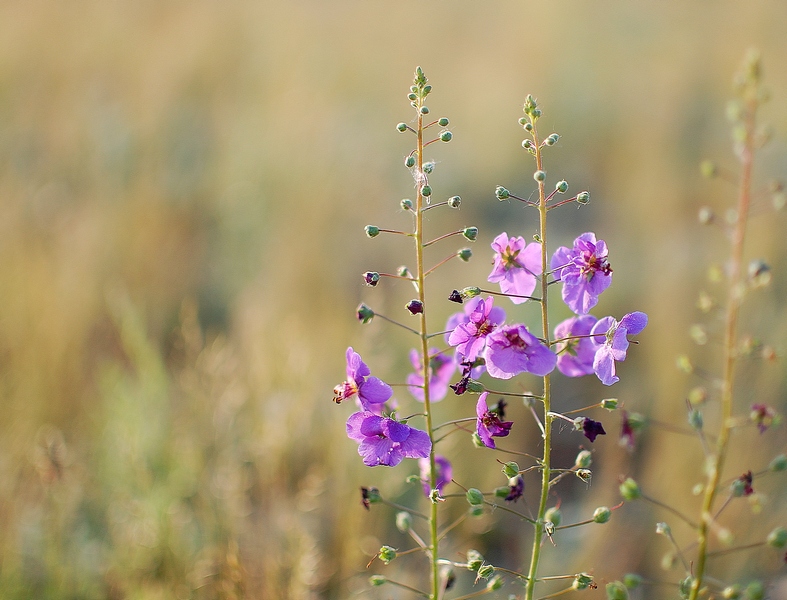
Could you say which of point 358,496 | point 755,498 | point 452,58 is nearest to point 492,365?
point 755,498

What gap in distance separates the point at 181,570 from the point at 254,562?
26 centimetres

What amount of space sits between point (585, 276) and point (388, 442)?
510 mm

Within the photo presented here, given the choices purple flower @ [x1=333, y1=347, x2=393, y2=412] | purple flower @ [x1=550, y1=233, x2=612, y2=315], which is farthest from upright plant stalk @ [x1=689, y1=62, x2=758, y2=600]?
purple flower @ [x1=333, y1=347, x2=393, y2=412]

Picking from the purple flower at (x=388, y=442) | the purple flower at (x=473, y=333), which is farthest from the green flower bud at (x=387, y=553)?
the purple flower at (x=473, y=333)

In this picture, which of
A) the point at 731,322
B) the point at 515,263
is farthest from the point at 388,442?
the point at 731,322

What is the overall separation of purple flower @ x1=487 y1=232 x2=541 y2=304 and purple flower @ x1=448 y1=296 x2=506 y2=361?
3.5 inches

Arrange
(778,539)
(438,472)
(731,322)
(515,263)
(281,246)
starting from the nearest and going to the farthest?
1. (778,539)
2. (731,322)
3. (515,263)
4. (438,472)
5. (281,246)

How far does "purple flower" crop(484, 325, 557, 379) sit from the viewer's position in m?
1.19

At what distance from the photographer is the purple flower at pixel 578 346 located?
1411 millimetres

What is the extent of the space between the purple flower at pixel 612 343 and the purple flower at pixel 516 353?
12 cm

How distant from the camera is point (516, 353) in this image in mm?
1199

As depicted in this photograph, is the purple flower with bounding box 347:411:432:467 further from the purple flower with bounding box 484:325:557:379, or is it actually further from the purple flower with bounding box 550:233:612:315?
the purple flower with bounding box 550:233:612:315

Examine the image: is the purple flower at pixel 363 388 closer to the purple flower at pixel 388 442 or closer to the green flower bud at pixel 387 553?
the purple flower at pixel 388 442

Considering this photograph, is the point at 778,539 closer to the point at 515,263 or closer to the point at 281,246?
the point at 515,263
